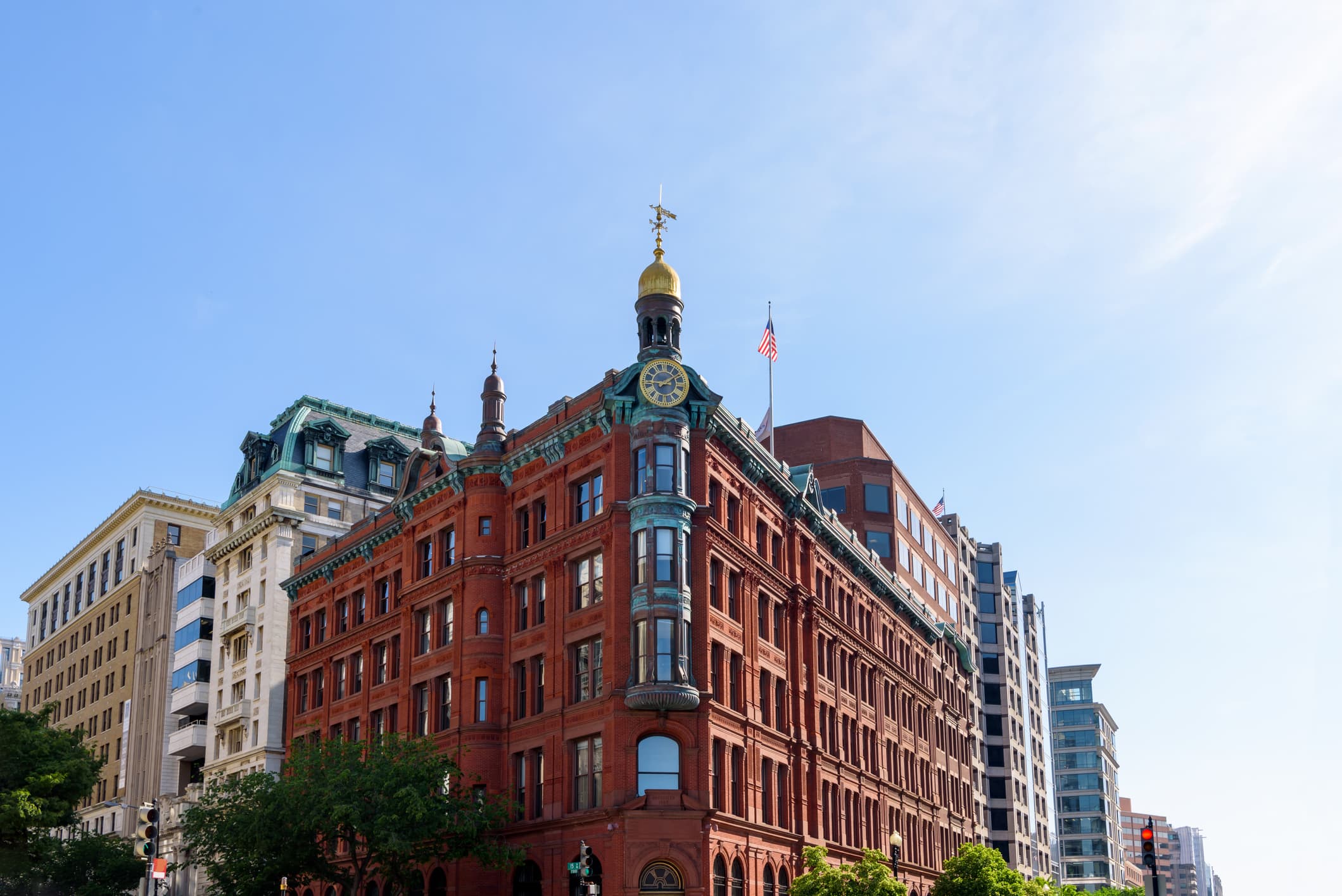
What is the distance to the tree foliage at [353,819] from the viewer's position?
180ft

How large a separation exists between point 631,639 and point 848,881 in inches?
489

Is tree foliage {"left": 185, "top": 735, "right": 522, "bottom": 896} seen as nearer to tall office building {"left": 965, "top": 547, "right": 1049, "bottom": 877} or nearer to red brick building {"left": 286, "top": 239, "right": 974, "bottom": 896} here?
red brick building {"left": 286, "top": 239, "right": 974, "bottom": 896}

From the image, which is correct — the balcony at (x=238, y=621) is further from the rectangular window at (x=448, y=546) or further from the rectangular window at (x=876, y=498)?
the rectangular window at (x=876, y=498)

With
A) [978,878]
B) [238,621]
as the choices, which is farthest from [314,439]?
[978,878]

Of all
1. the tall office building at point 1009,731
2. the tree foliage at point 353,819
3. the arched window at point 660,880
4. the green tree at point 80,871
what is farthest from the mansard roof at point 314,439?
the tall office building at point 1009,731

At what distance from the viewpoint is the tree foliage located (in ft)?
180

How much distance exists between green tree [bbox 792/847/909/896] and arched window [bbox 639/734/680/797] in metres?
6.25

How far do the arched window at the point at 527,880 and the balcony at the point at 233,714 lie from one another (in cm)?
3374

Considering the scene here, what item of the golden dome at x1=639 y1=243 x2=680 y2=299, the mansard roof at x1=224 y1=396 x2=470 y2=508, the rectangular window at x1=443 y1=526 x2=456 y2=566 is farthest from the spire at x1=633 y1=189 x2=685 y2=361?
the mansard roof at x1=224 y1=396 x2=470 y2=508

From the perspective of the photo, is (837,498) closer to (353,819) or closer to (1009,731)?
(1009,731)

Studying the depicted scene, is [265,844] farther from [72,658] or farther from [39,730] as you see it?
[72,658]

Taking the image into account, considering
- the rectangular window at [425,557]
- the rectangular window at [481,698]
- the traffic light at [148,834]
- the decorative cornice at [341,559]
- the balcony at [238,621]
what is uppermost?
the decorative cornice at [341,559]

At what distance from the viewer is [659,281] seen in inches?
2363

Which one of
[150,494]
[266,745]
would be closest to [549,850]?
[266,745]
